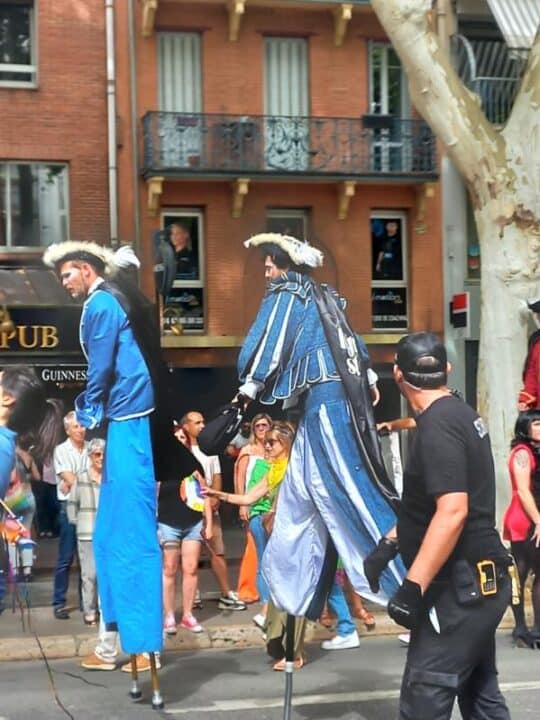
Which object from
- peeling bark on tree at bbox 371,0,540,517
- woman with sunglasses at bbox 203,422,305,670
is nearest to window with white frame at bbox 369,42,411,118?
peeling bark on tree at bbox 371,0,540,517

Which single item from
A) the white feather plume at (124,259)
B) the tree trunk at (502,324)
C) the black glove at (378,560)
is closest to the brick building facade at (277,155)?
the tree trunk at (502,324)

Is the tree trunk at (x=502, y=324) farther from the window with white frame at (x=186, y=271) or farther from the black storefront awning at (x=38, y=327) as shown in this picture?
the window with white frame at (x=186, y=271)

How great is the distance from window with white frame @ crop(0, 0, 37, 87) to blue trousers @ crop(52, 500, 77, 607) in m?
11.5

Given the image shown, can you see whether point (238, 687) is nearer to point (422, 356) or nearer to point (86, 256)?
point (86, 256)

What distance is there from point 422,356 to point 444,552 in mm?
776

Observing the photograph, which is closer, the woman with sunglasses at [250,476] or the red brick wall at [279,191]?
the woman with sunglasses at [250,476]

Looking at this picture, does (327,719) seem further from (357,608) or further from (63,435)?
(63,435)

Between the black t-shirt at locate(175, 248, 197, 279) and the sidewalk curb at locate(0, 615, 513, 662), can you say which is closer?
the sidewalk curb at locate(0, 615, 513, 662)

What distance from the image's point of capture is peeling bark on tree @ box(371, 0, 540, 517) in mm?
10508

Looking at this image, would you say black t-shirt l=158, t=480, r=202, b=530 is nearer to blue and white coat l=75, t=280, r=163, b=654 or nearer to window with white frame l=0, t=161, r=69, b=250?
blue and white coat l=75, t=280, r=163, b=654

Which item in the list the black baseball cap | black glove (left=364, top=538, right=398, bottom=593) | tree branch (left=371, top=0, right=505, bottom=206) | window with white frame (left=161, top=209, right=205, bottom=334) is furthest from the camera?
window with white frame (left=161, top=209, right=205, bottom=334)

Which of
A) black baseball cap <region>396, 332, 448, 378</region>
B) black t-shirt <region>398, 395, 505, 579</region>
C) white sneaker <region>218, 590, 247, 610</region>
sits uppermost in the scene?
black baseball cap <region>396, 332, 448, 378</region>

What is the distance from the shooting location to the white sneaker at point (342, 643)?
7.81m

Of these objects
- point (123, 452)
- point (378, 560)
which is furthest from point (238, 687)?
point (378, 560)
